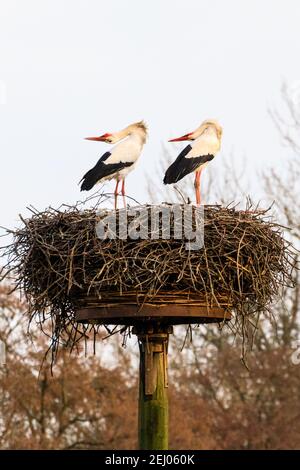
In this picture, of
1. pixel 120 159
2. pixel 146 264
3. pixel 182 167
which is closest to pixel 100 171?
pixel 120 159

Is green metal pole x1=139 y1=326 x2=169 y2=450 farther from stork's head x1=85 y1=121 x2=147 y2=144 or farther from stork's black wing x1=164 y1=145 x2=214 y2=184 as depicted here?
stork's head x1=85 y1=121 x2=147 y2=144

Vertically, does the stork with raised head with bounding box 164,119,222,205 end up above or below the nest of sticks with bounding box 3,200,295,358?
above

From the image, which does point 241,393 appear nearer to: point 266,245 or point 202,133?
point 202,133

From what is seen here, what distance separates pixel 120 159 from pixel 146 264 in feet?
7.78

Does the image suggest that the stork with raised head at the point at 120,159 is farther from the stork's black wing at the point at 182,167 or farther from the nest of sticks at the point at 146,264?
the nest of sticks at the point at 146,264

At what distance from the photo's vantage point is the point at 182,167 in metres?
10.1

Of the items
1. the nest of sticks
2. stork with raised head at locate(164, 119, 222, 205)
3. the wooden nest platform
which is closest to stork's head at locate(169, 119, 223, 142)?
stork with raised head at locate(164, 119, 222, 205)

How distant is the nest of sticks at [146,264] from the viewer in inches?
316

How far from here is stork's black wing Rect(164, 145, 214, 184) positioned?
1000cm

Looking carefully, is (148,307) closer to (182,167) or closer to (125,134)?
(182,167)

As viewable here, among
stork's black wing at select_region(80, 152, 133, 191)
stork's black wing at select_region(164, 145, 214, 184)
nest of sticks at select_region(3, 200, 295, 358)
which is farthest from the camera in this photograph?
stork's black wing at select_region(80, 152, 133, 191)

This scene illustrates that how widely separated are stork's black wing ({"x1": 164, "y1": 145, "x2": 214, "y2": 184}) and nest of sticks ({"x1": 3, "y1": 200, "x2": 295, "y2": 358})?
125cm

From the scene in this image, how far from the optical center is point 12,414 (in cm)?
2161
